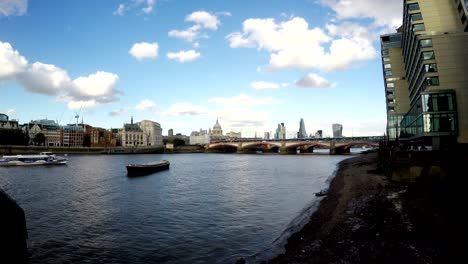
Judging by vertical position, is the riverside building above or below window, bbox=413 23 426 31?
below

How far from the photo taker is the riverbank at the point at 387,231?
1643 cm

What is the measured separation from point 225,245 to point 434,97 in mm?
59735

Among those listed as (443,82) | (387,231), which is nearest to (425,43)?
(443,82)

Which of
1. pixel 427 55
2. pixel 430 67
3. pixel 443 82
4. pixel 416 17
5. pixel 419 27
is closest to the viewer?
pixel 443 82

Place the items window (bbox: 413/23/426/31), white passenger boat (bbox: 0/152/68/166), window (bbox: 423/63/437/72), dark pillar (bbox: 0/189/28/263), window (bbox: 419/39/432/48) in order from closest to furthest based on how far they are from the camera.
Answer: dark pillar (bbox: 0/189/28/263), window (bbox: 423/63/437/72), window (bbox: 419/39/432/48), window (bbox: 413/23/426/31), white passenger boat (bbox: 0/152/68/166)

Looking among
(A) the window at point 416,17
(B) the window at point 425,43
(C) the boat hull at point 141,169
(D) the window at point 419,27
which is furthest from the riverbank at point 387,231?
(A) the window at point 416,17

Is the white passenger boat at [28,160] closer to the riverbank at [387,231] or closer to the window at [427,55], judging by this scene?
the riverbank at [387,231]

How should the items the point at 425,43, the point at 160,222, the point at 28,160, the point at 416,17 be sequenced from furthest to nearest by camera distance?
the point at 28,160 → the point at 416,17 → the point at 425,43 → the point at 160,222

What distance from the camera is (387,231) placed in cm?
2033

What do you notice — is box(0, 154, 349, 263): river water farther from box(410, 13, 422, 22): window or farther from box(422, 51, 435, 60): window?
box(410, 13, 422, 22): window

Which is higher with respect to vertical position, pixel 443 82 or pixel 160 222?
pixel 443 82

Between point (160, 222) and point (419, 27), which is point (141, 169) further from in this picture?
point (419, 27)

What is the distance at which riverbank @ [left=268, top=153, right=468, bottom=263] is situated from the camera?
16434mm

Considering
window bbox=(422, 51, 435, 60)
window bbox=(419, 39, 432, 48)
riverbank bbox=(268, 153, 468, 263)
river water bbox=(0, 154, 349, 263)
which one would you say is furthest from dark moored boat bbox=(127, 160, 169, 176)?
window bbox=(419, 39, 432, 48)
